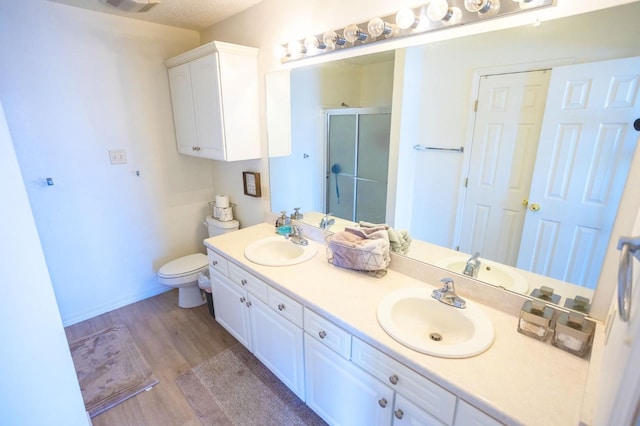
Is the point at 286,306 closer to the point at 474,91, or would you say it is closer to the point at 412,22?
the point at 474,91

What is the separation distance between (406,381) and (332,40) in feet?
5.45

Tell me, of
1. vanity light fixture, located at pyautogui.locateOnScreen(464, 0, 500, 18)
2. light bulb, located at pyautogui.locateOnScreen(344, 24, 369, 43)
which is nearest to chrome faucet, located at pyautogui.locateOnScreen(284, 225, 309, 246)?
light bulb, located at pyautogui.locateOnScreen(344, 24, 369, 43)

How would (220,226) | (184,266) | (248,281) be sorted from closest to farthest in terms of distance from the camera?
1. (248,281)
2. (184,266)
3. (220,226)

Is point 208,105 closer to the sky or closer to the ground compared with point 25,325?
closer to the sky

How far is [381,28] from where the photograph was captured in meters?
1.42

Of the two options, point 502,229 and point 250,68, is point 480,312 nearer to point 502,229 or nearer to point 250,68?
point 502,229

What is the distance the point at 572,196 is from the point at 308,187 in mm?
1479

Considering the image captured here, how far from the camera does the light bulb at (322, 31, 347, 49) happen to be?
1.62m

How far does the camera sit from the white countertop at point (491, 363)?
83cm

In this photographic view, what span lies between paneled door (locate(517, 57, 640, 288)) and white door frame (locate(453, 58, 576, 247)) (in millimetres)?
44

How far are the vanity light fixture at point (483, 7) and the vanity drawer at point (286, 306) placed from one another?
1433mm

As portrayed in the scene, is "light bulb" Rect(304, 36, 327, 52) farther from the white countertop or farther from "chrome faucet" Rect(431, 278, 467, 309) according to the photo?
"chrome faucet" Rect(431, 278, 467, 309)

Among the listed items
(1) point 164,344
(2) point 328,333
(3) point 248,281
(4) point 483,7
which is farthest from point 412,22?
(1) point 164,344

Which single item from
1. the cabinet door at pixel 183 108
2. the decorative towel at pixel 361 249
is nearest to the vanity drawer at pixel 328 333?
the decorative towel at pixel 361 249
